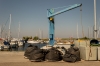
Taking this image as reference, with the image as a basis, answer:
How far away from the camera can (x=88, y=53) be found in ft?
35.1

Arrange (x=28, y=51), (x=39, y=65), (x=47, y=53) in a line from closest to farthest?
(x=39, y=65)
(x=47, y=53)
(x=28, y=51)

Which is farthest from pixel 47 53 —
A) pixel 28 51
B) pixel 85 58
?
pixel 85 58

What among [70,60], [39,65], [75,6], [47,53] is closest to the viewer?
[39,65]

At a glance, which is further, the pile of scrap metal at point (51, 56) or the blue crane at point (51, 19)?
the blue crane at point (51, 19)

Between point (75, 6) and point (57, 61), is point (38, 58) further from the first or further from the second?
point (75, 6)

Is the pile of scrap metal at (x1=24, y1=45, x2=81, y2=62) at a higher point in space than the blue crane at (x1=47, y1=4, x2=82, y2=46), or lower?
lower


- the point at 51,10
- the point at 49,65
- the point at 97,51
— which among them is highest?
the point at 51,10

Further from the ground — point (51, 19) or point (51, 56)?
point (51, 19)

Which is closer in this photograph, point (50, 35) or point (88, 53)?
point (88, 53)

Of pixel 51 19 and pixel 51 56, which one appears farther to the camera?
pixel 51 19

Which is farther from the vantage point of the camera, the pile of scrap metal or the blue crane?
the blue crane

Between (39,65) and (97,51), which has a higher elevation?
(97,51)

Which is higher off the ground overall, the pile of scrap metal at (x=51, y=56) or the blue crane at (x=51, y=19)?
the blue crane at (x=51, y=19)

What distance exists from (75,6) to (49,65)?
1384cm
